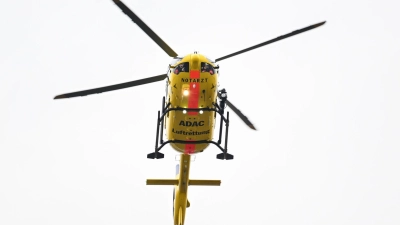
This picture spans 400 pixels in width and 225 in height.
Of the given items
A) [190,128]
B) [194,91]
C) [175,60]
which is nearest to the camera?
[194,91]

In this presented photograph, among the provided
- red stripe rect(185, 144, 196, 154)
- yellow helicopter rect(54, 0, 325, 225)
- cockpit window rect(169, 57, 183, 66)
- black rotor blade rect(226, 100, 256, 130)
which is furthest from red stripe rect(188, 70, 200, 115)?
black rotor blade rect(226, 100, 256, 130)

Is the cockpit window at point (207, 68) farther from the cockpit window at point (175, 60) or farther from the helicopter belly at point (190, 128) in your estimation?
the helicopter belly at point (190, 128)

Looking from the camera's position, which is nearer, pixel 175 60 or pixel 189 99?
pixel 189 99

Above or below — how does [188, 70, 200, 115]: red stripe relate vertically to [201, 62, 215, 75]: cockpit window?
below

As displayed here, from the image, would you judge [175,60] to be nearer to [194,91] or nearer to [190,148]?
[194,91]

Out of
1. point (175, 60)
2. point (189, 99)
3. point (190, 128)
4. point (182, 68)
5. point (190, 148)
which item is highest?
point (175, 60)

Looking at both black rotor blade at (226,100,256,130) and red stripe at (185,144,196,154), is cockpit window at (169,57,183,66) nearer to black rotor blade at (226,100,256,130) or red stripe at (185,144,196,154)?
red stripe at (185,144,196,154)

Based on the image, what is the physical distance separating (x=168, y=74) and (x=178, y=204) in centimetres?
873

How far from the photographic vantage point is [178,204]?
26.3m

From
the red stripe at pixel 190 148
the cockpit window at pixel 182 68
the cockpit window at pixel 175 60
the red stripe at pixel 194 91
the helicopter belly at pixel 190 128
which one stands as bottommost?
the red stripe at pixel 190 148

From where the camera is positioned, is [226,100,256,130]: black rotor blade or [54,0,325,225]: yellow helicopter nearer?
[54,0,325,225]: yellow helicopter

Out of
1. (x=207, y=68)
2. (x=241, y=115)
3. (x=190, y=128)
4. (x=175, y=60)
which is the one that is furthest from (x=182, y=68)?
(x=241, y=115)

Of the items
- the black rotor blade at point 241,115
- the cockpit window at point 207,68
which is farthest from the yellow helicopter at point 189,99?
the black rotor blade at point 241,115

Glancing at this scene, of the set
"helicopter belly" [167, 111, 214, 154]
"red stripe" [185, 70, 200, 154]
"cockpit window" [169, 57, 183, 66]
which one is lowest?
"helicopter belly" [167, 111, 214, 154]
